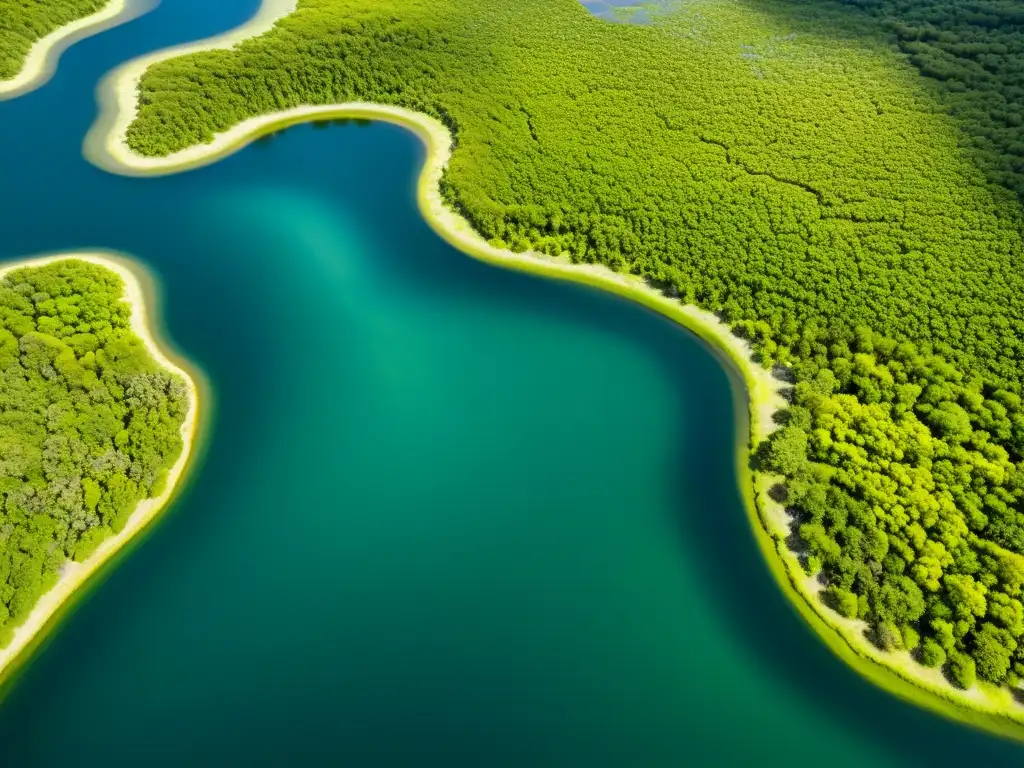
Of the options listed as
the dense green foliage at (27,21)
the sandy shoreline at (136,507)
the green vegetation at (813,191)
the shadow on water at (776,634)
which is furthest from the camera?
the dense green foliage at (27,21)

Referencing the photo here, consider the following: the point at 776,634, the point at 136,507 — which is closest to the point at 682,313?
the point at 776,634

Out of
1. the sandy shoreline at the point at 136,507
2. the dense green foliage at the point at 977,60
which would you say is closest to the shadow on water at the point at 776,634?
the sandy shoreline at the point at 136,507

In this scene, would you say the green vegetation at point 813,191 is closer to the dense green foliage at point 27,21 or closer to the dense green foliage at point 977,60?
the dense green foliage at point 977,60

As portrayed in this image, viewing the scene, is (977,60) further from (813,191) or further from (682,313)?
(682,313)

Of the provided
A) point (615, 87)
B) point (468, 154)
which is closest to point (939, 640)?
point (468, 154)

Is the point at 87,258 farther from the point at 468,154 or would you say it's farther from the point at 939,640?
the point at 939,640

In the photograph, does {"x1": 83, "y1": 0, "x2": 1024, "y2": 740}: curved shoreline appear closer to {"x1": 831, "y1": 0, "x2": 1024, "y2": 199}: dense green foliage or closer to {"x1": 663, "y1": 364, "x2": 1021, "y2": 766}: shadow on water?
{"x1": 663, "y1": 364, "x2": 1021, "y2": 766}: shadow on water
